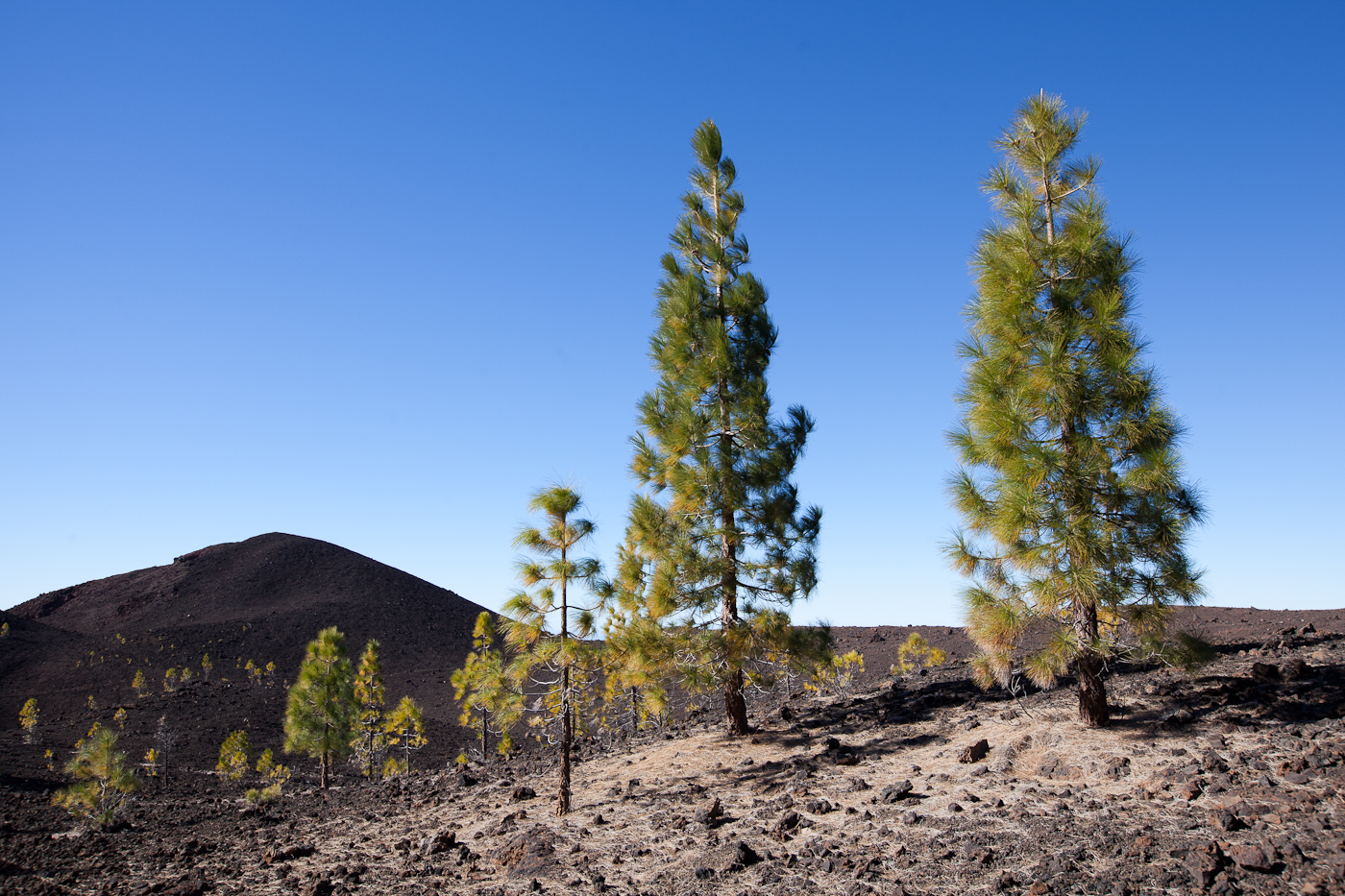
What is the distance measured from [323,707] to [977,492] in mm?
27559

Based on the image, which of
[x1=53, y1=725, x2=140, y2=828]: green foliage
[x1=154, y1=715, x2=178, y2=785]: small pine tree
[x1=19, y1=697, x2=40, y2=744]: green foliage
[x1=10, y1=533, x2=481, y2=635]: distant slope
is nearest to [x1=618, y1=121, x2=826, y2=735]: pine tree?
[x1=53, y1=725, x2=140, y2=828]: green foliage

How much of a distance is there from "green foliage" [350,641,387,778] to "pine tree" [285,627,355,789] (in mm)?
1807

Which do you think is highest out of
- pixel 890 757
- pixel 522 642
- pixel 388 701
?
pixel 522 642

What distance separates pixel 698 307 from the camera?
625 inches

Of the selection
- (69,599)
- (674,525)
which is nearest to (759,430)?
(674,525)

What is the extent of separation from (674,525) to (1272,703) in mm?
9853

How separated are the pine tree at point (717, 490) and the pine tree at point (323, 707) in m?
20.0

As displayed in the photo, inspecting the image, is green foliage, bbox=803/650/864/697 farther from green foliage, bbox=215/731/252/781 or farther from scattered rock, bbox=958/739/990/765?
green foliage, bbox=215/731/252/781

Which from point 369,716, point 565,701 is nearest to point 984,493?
point 565,701

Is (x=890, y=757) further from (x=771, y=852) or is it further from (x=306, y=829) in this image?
(x=306, y=829)

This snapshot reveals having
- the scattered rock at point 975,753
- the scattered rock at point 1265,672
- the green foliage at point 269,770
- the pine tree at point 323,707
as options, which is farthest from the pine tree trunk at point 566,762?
the green foliage at point 269,770

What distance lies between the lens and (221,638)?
7500 cm

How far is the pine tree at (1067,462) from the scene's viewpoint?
1102cm

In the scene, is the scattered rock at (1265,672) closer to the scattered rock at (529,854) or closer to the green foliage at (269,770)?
the scattered rock at (529,854)
